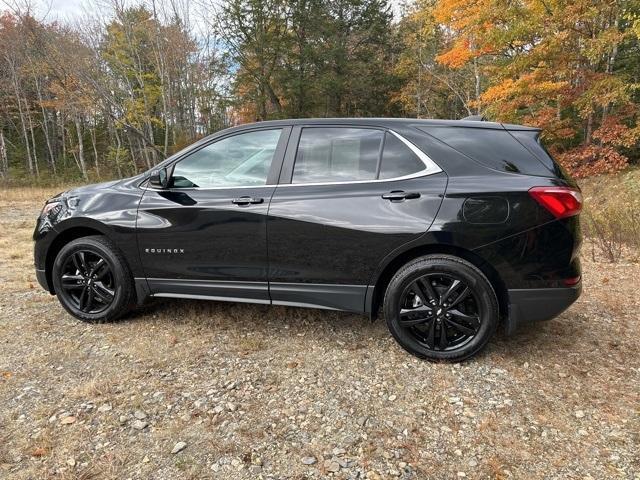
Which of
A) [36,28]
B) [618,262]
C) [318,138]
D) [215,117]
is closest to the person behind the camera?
[318,138]

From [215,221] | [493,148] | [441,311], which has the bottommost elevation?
[441,311]

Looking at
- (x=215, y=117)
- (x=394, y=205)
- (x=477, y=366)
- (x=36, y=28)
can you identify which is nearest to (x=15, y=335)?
A: (x=394, y=205)

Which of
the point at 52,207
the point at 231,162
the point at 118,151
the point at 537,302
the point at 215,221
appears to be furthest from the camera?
the point at 118,151

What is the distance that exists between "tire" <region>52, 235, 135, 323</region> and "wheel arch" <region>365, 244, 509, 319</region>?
207cm

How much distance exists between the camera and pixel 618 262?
5.54m

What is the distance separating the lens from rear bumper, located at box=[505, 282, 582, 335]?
9.19 feet

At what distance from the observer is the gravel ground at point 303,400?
6.89ft

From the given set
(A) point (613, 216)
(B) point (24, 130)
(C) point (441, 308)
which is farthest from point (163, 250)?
(B) point (24, 130)

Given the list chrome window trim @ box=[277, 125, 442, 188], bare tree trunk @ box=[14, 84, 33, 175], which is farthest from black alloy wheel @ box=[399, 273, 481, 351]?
bare tree trunk @ box=[14, 84, 33, 175]

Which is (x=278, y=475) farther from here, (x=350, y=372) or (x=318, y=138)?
(x=318, y=138)

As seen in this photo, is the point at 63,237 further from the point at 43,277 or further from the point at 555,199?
the point at 555,199

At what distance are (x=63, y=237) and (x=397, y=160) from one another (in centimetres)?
300

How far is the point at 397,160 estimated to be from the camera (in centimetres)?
301

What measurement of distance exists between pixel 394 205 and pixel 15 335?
3289 millimetres
